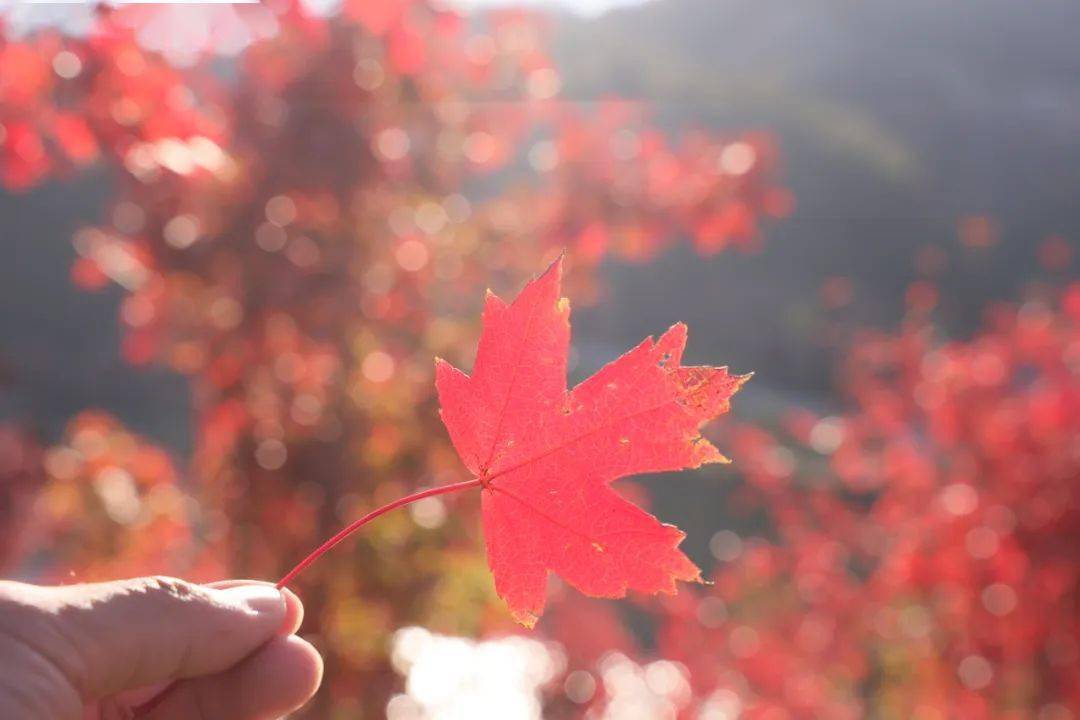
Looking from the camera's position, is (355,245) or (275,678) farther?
(355,245)

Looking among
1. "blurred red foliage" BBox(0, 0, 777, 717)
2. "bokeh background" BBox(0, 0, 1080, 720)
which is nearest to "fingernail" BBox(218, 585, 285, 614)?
"bokeh background" BBox(0, 0, 1080, 720)

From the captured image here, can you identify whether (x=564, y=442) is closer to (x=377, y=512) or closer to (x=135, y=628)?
(x=377, y=512)

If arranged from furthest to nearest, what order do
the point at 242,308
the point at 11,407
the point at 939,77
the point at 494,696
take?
the point at 939,77 → the point at 11,407 → the point at 494,696 → the point at 242,308

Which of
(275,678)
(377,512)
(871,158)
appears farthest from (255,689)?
(871,158)

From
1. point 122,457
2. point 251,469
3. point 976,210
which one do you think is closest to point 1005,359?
point 251,469

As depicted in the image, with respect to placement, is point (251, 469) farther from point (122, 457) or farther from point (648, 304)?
point (648, 304)

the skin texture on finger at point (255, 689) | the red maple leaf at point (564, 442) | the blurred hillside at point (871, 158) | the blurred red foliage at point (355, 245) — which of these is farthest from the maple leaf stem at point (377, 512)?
the blurred hillside at point (871, 158)
